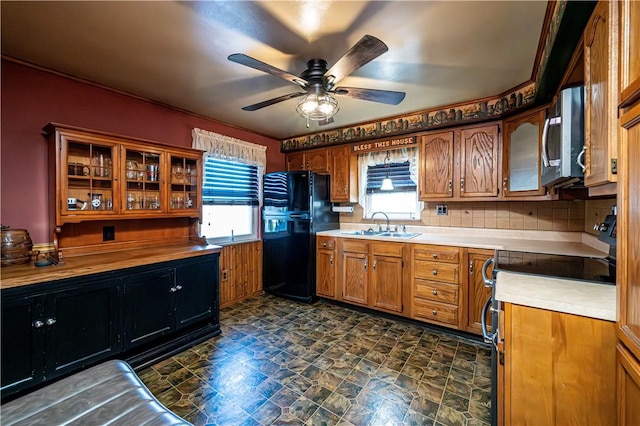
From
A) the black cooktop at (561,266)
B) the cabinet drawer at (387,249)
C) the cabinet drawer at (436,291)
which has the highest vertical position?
the black cooktop at (561,266)

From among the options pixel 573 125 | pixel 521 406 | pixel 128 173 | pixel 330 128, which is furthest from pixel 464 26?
pixel 128 173

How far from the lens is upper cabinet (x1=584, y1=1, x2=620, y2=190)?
948 mm

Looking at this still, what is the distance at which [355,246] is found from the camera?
3.35 metres

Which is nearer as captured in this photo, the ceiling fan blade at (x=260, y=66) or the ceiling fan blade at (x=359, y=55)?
the ceiling fan blade at (x=359, y=55)

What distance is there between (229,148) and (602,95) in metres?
3.40

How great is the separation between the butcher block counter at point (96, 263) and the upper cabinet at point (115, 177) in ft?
1.10

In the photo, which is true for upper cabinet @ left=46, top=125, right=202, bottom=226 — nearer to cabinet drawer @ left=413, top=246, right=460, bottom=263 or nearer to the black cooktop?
cabinet drawer @ left=413, top=246, right=460, bottom=263

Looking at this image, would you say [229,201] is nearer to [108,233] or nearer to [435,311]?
[108,233]

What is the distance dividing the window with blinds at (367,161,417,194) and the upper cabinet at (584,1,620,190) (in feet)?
7.48

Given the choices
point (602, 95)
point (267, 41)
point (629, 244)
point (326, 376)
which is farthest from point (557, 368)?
point (267, 41)

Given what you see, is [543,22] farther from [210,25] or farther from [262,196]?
[262,196]

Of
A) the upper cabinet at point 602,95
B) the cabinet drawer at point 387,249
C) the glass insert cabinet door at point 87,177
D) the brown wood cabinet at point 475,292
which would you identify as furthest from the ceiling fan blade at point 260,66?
the brown wood cabinet at point 475,292

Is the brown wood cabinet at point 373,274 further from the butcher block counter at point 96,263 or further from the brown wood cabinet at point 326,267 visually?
the butcher block counter at point 96,263

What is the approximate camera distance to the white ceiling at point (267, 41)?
1513mm
